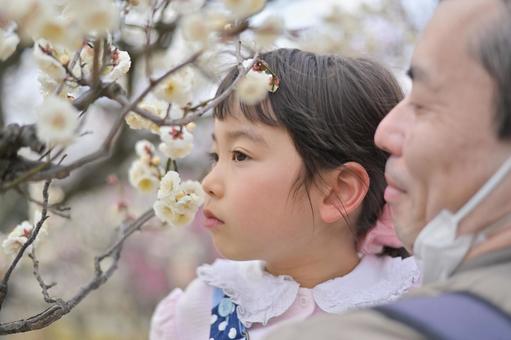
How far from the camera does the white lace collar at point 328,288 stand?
1.75m

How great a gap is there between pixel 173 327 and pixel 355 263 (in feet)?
1.53

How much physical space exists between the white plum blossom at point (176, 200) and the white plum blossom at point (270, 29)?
1.76ft

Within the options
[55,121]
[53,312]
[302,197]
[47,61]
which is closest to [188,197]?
[302,197]

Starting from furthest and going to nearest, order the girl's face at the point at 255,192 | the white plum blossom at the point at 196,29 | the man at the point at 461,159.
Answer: the girl's face at the point at 255,192
the white plum blossom at the point at 196,29
the man at the point at 461,159

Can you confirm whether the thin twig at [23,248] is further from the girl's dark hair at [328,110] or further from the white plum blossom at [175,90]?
the girl's dark hair at [328,110]

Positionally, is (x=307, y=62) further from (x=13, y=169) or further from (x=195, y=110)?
(x=13, y=169)

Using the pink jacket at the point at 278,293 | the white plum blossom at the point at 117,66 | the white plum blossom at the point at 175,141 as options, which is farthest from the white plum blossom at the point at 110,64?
the pink jacket at the point at 278,293

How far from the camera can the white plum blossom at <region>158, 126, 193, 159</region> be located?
1428mm

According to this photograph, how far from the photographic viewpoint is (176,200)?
1.57 m

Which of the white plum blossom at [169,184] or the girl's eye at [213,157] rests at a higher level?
the white plum blossom at [169,184]

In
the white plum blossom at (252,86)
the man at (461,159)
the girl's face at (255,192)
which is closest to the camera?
the man at (461,159)

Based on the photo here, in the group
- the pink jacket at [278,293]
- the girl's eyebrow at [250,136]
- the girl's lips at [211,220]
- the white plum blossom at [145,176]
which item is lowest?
the pink jacket at [278,293]

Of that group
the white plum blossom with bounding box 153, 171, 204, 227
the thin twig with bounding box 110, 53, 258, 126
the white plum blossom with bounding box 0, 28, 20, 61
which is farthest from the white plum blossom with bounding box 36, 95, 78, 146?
the white plum blossom with bounding box 153, 171, 204, 227

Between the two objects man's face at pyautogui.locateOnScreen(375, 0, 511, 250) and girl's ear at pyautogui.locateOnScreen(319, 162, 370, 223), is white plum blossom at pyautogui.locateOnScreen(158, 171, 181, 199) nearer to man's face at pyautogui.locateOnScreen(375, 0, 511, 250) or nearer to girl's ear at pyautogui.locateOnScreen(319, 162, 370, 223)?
girl's ear at pyautogui.locateOnScreen(319, 162, 370, 223)
